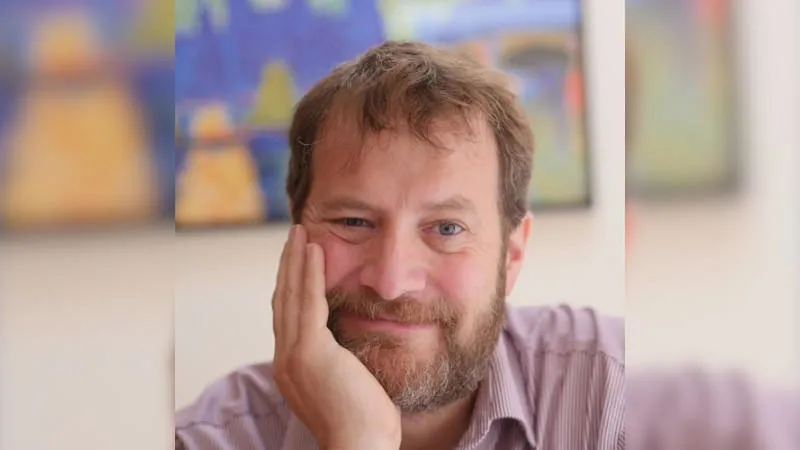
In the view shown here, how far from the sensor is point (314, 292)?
0.84 metres

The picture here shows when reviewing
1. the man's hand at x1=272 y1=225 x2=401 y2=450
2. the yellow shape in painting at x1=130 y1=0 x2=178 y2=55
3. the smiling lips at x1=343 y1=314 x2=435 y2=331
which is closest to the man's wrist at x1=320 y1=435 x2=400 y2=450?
the man's hand at x1=272 y1=225 x2=401 y2=450

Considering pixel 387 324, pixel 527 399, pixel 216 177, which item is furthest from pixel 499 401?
pixel 216 177

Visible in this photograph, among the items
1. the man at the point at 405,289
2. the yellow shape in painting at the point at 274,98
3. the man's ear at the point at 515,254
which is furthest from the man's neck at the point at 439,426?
the yellow shape in painting at the point at 274,98

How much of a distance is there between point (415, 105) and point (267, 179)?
178 mm

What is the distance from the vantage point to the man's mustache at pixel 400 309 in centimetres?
83

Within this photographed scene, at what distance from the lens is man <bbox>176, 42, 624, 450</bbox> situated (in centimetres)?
82

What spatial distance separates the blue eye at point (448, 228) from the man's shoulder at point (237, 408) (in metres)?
0.23

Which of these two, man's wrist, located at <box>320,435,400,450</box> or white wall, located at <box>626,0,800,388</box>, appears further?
white wall, located at <box>626,0,800,388</box>

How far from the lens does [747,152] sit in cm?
92

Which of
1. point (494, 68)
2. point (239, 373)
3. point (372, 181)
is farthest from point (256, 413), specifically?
point (494, 68)

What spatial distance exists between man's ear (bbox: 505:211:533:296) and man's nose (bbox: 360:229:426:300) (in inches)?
3.6

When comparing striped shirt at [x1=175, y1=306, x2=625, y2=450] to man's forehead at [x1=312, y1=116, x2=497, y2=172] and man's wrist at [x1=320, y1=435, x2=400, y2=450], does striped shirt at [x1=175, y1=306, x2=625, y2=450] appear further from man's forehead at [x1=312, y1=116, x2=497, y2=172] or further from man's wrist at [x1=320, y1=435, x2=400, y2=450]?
man's forehead at [x1=312, y1=116, x2=497, y2=172]

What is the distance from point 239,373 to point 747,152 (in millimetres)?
615

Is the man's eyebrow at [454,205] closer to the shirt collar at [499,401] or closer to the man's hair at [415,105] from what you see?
the man's hair at [415,105]
